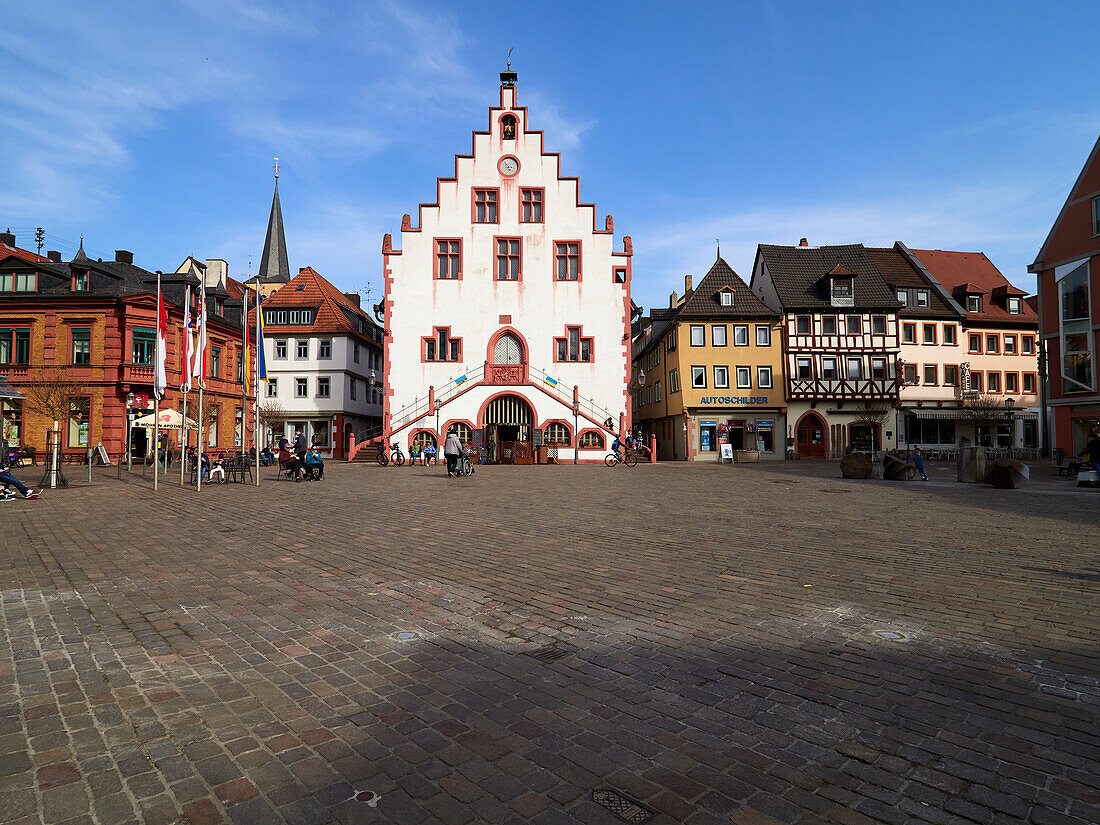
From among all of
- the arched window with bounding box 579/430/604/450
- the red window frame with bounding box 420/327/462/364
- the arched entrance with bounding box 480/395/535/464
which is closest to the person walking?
the arched entrance with bounding box 480/395/535/464

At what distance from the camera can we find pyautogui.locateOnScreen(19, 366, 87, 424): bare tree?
3047 centimetres

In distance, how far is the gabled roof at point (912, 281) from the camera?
4619 centimetres

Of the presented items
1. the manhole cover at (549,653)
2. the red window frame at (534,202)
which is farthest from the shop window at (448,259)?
the manhole cover at (549,653)

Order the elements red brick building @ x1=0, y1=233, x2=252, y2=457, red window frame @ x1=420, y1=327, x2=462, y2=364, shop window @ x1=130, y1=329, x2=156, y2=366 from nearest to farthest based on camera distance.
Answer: red brick building @ x1=0, y1=233, x2=252, y2=457 → shop window @ x1=130, y1=329, x2=156, y2=366 → red window frame @ x1=420, y1=327, x2=462, y2=364

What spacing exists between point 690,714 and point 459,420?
34819mm

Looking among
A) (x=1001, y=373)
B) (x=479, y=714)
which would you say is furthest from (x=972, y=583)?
(x=1001, y=373)

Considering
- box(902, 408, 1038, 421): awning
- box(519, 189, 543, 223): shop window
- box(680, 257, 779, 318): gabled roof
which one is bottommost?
box(902, 408, 1038, 421): awning

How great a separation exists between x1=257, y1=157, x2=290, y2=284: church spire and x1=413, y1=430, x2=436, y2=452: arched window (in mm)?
43336

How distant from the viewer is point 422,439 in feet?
124

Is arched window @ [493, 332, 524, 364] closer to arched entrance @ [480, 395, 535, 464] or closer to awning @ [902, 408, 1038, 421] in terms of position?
arched entrance @ [480, 395, 535, 464]

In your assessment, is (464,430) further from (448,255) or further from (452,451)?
(452,451)

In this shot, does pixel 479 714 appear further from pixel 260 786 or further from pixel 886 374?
pixel 886 374

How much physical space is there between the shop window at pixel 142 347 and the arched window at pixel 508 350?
1846cm

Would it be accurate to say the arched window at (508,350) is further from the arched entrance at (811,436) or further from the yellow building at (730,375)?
the arched entrance at (811,436)
